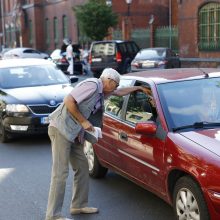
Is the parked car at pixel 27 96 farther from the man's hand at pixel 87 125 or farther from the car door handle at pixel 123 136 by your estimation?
the man's hand at pixel 87 125

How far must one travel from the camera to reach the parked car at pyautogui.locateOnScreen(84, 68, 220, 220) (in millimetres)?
4266

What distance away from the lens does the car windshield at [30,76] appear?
10.6 m

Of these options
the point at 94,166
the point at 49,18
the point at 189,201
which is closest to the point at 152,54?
the point at 94,166

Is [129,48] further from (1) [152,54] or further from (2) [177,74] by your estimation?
(2) [177,74]

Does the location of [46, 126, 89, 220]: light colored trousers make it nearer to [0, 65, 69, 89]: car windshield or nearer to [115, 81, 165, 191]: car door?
[115, 81, 165, 191]: car door

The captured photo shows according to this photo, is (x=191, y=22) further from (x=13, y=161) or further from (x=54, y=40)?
(x=54, y=40)

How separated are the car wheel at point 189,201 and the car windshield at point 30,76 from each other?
651 centimetres

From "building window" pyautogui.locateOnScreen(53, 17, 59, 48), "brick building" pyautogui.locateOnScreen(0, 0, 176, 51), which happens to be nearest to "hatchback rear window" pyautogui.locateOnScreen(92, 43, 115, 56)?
"brick building" pyautogui.locateOnScreen(0, 0, 176, 51)

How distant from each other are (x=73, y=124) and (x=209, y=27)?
76.4 feet

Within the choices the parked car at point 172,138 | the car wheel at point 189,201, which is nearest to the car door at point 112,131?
the parked car at point 172,138

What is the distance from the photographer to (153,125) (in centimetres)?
500

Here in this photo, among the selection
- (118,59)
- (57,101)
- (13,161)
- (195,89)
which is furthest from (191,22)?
(195,89)

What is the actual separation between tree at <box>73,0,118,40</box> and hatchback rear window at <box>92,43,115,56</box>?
819 centimetres

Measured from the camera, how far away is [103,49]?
24547mm
